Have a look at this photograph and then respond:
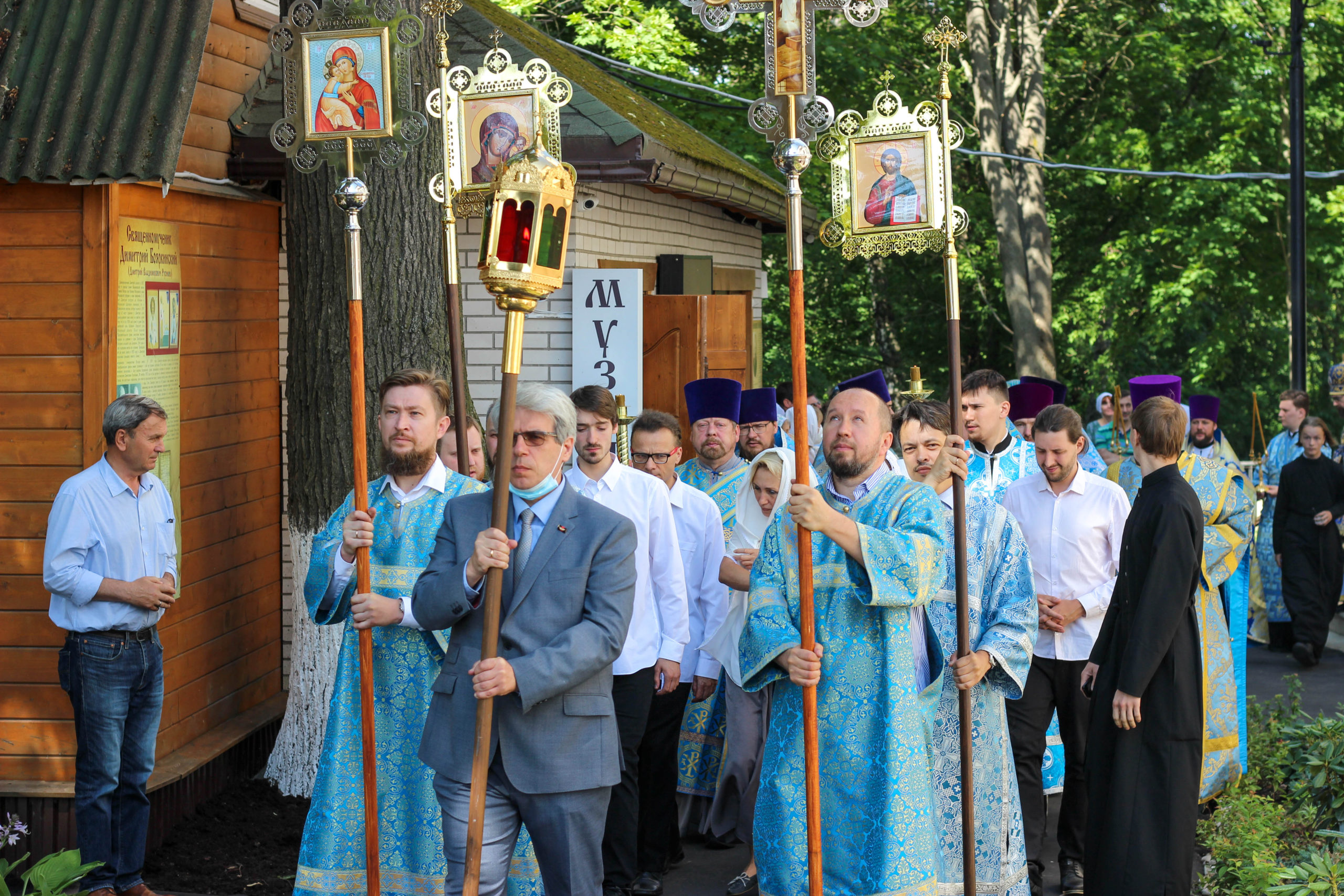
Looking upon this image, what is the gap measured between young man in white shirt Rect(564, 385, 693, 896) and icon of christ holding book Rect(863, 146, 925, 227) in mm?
1389

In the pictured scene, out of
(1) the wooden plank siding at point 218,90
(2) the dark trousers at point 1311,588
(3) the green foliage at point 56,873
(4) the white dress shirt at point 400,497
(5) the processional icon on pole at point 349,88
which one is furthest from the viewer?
(2) the dark trousers at point 1311,588

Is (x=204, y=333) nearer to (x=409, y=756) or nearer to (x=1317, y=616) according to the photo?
(x=409, y=756)

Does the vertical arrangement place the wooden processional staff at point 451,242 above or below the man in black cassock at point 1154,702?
above

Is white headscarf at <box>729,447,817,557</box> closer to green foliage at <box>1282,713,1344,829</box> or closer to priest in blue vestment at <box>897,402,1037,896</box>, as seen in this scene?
priest in blue vestment at <box>897,402,1037,896</box>

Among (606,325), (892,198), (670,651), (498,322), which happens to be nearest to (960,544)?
(892,198)

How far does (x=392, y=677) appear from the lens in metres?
5.12

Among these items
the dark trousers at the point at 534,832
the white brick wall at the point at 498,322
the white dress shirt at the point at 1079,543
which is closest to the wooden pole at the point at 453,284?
the dark trousers at the point at 534,832

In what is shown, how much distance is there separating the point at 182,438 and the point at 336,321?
106 centimetres

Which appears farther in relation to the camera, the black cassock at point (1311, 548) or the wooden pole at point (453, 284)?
the black cassock at point (1311, 548)

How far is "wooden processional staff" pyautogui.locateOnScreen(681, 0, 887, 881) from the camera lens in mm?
4480

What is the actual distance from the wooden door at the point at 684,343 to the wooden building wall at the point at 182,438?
2.33 m

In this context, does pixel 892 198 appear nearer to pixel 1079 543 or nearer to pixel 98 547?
pixel 1079 543

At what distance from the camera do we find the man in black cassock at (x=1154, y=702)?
5332 millimetres

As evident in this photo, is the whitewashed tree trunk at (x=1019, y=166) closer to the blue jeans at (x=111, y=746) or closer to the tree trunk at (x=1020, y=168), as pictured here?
the tree trunk at (x=1020, y=168)
